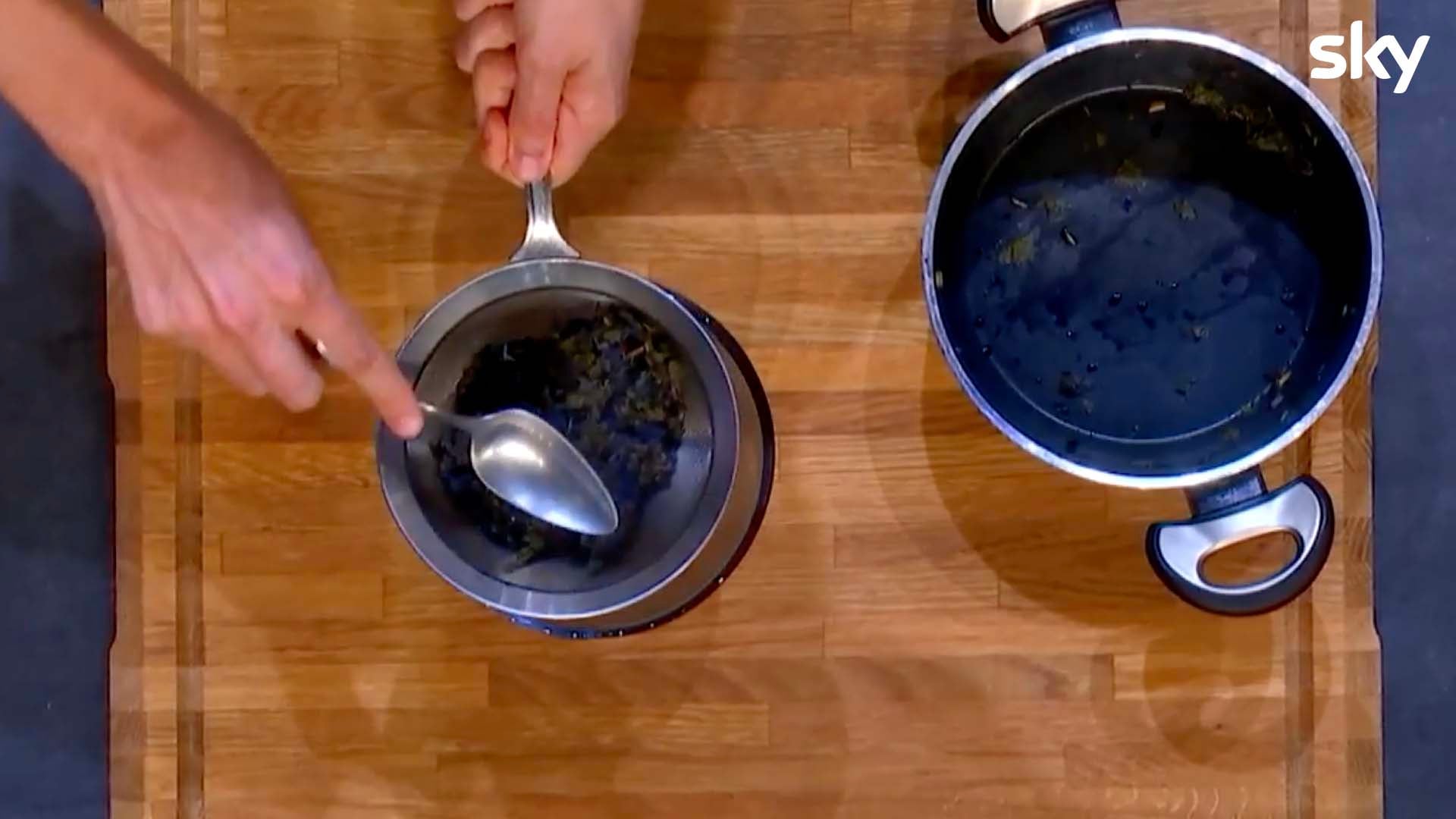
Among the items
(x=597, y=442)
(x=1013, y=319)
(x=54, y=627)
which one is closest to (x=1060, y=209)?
(x=1013, y=319)

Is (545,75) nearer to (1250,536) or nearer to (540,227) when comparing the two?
(540,227)

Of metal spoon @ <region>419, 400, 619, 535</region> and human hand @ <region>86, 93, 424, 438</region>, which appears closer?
human hand @ <region>86, 93, 424, 438</region>

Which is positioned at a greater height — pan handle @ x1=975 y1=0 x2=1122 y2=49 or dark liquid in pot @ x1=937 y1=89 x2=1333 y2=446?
pan handle @ x1=975 y1=0 x2=1122 y2=49

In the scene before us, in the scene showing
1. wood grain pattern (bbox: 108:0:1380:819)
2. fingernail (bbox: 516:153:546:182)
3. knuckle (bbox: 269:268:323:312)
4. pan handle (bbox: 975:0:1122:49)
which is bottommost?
wood grain pattern (bbox: 108:0:1380:819)

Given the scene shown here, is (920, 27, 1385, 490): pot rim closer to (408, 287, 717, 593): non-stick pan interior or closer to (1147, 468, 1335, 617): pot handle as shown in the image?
(1147, 468, 1335, 617): pot handle

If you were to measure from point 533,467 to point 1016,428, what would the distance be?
23 cm

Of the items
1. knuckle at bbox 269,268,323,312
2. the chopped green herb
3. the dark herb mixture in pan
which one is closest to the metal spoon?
the dark herb mixture in pan

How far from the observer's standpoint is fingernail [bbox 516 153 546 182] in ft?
2.13

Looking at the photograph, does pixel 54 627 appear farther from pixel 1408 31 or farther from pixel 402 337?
pixel 1408 31

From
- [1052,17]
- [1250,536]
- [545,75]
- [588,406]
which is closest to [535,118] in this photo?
[545,75]

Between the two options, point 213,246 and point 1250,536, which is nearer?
point 213,246

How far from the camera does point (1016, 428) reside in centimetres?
64

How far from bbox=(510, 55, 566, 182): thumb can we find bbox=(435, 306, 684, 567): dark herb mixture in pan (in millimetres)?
77

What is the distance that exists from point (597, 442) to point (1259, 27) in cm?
40
